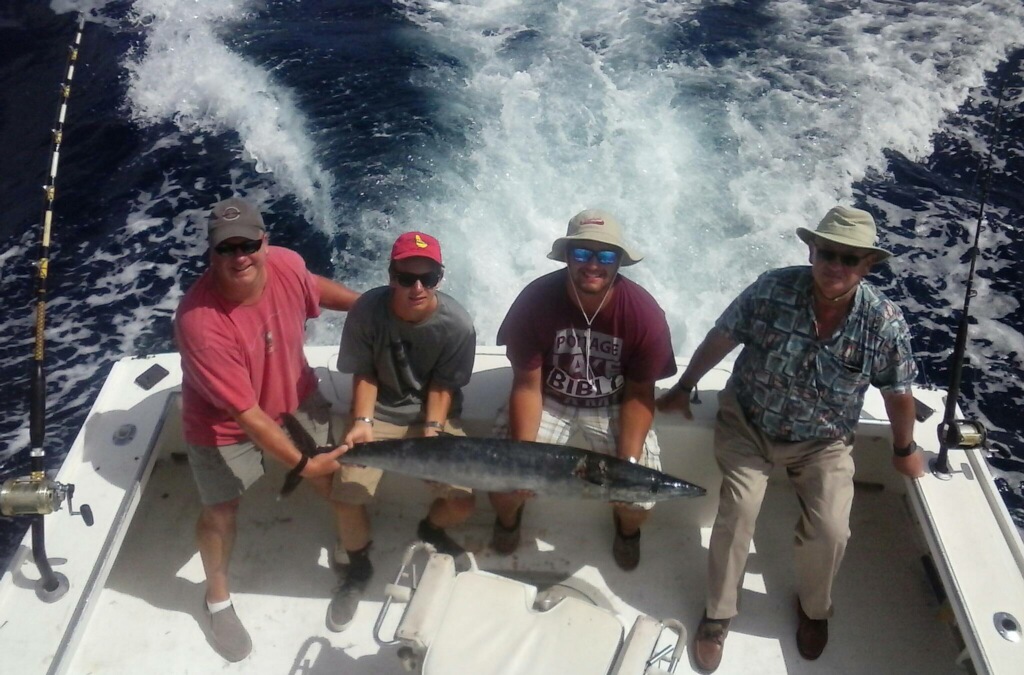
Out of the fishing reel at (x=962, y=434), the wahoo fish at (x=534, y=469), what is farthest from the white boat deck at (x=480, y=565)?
the wahoo fish at (x=534, y=469)

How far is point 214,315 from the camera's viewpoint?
2.54m

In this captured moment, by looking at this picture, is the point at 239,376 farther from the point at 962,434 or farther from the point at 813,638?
the point at 962,434

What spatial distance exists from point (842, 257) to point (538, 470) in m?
1.21

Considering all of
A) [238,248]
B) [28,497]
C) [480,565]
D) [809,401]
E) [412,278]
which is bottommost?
[480,565]

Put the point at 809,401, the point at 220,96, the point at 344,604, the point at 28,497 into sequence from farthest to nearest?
the point at 220,96
the point at 344,604
the point at 809,401
the point at 28,497

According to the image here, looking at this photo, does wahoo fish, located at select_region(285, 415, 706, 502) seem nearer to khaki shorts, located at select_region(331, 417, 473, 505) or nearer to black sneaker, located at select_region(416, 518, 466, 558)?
khaki shorts, located at select_region(331, 417, 473, 505)

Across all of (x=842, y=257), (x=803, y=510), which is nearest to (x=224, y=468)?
(x=803, y=510)

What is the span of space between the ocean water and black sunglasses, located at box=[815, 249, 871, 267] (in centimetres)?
278

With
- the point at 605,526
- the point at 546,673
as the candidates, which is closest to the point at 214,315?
the point at 546,673

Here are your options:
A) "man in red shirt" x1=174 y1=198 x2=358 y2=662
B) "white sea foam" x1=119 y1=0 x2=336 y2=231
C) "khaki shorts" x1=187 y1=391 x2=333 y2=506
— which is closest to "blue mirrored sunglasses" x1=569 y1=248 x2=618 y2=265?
"man in red shirt" x1=174 y1=198 x2=358 y2=662

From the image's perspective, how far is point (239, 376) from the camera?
2.57 metres

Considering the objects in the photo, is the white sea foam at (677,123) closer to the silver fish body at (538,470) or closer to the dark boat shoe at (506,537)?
the dark boat shoe at (506,537)

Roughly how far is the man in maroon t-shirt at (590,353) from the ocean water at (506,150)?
2.43 metres

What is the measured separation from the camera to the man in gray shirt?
2707 mm
